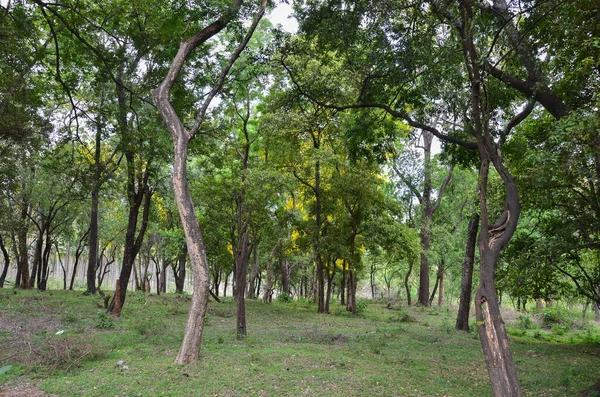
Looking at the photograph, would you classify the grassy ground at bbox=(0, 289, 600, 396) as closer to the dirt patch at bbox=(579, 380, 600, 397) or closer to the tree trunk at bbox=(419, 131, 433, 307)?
the dirt patch at bbox=(579, 380, 600, 397)

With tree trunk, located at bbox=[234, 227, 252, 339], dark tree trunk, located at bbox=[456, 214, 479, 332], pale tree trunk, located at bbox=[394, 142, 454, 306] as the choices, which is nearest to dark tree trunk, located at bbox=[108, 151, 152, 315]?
tree trunk, located at bbox=[234, 227, 252, 339]

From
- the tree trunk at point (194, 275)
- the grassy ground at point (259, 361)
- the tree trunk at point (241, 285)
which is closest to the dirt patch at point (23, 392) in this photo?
the grassy ground at point (259, 361)

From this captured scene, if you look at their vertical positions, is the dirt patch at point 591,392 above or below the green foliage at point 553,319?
above

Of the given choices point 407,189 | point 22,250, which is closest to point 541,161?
point 407,189

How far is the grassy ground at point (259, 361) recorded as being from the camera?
6320 mm

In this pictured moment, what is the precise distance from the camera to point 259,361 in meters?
7.58

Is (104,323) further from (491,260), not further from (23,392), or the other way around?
(491,260)

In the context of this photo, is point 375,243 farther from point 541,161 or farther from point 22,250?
point 22,250

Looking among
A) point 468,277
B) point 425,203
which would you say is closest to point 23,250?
point 468,277

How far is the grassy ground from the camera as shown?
6320 mm

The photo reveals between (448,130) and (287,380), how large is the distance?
25.2ft

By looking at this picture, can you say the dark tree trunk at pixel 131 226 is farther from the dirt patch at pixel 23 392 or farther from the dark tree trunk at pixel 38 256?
the dark tree trunk at pixel 38 256

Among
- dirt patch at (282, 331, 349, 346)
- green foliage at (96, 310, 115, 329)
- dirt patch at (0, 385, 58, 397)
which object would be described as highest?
green foliage at (96, 310, 115, 329)

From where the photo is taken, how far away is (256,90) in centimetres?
1552
